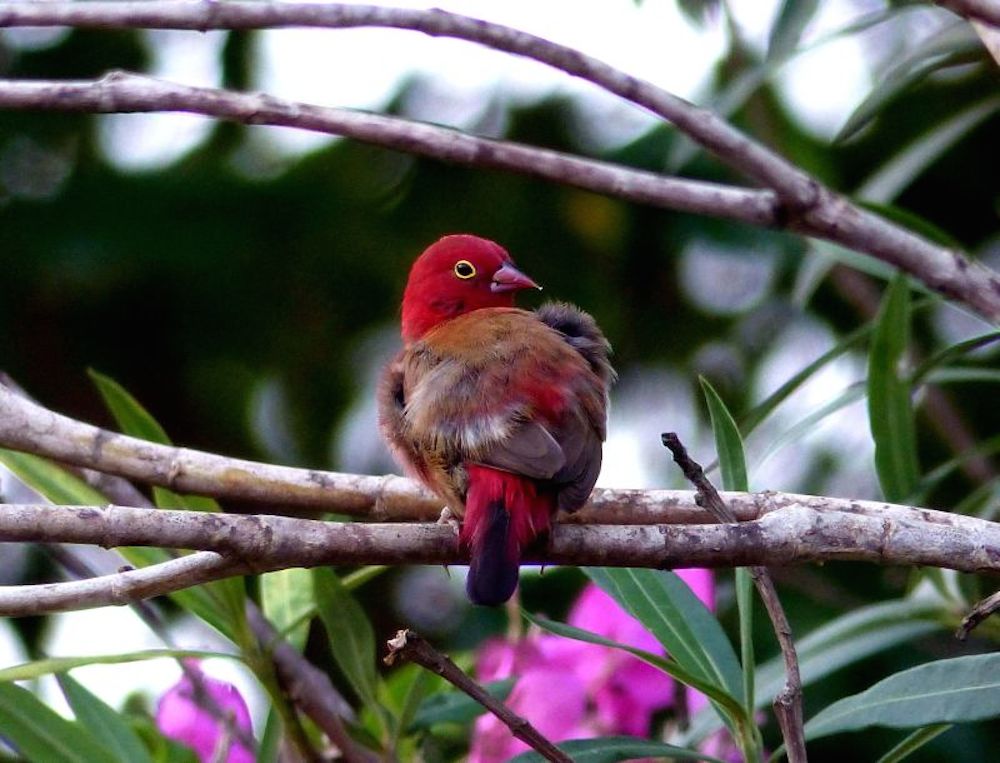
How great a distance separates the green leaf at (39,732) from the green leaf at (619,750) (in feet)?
2.83

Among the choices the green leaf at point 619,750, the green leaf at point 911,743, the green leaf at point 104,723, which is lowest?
the green leaf at point 911,743

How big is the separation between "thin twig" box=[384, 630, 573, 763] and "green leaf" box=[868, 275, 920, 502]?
A: 1385 mm

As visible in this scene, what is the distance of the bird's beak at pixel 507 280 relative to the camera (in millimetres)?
4242

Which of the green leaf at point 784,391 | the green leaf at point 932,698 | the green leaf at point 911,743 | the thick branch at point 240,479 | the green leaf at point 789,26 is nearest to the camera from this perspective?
the green leaf at point 932,698

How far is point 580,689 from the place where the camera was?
122 inches

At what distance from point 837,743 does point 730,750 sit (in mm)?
1327

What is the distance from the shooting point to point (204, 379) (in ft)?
19.2

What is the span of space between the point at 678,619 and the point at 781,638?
2.28 feet

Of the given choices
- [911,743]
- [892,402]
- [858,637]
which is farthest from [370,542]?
[858,637]

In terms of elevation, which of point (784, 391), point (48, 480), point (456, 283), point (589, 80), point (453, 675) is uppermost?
point (456, 283)

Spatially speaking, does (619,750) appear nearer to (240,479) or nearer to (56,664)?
(240,479)

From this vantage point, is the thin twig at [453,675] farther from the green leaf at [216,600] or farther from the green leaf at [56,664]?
the green leaf at [216,600]

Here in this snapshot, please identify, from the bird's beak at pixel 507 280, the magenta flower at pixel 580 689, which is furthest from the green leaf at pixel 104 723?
the bird's beak at pixel 507 280

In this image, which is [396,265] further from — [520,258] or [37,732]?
[37,732]
